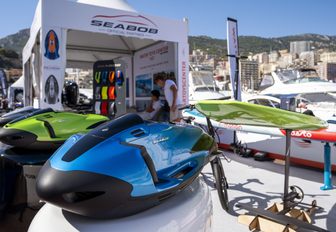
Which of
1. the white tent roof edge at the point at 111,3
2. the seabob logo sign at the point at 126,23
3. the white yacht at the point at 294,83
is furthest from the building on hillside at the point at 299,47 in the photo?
the seabob logo sign at the point at 126,23

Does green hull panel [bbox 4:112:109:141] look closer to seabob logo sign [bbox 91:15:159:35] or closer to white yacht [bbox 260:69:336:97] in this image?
seabob logo sign [bbox 91:15:159:35]

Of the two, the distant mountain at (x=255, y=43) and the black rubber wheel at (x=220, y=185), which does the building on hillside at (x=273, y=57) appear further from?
the black rubber wheel at (x=220, y=185)

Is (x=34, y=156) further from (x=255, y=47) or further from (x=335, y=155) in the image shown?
(x=255, y=47)

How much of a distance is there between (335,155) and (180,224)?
3542mm

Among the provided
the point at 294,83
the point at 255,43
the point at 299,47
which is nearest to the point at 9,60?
the point at 255,43

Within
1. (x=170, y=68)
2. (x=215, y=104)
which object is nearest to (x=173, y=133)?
(x=215, y=104)

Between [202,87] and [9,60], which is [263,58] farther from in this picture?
[202,87]

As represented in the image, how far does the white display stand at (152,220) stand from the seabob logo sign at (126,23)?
5933mm

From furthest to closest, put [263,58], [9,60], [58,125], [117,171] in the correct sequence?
1. [263,58]
2. [9,60]
3. [58,125]
4. [117,171]

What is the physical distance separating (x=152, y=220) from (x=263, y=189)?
→ 9.03 ft

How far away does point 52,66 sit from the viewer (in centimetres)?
623

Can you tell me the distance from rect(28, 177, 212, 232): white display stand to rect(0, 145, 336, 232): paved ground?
0.73m

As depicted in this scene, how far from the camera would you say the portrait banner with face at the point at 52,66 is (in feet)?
20.0

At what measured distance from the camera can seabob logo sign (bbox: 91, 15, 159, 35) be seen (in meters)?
6.65
